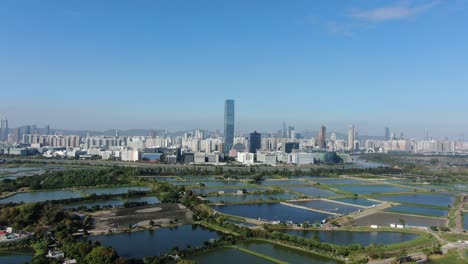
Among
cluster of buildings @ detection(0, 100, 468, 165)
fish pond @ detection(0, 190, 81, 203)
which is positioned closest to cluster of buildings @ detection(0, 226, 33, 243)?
fish pond @ detection(0, 190, 81, 203)

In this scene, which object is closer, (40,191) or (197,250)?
(197,250)

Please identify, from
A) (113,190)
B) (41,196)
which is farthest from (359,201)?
(41,196)

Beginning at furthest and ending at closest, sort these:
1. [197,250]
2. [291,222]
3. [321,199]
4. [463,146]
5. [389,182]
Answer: [463,146]
[389,182]
[321,199]
[291,222]
[197,250]

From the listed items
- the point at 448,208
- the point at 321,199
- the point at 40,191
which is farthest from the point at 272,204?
the point at 40,191

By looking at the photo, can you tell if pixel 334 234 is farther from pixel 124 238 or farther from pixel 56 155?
pixel 56 155

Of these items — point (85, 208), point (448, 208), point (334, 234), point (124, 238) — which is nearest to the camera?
point (124, 238)

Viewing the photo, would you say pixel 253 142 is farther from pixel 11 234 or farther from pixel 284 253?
pixel 11 234
